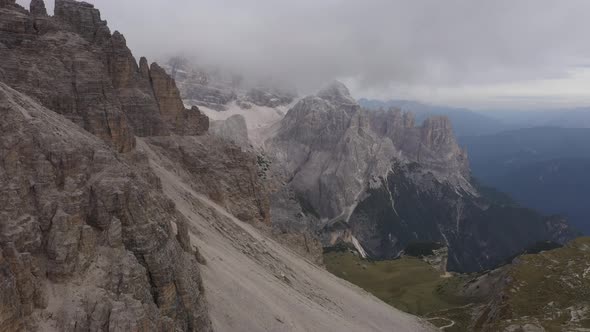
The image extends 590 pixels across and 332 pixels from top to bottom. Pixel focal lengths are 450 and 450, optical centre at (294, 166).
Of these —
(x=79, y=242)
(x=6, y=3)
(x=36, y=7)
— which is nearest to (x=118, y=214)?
(x=79, y=242)

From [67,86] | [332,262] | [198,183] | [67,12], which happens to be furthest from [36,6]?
[332,262]

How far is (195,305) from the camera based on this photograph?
1540 inches

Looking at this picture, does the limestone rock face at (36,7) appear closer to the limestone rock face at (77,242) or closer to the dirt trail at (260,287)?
the dirt trail at (260,287)

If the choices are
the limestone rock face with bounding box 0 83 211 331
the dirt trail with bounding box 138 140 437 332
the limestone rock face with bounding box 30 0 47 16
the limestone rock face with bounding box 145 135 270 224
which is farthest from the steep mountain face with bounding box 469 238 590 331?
the limestone rock face with bounding box 30 0 47 16

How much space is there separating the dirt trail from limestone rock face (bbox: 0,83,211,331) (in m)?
7.71

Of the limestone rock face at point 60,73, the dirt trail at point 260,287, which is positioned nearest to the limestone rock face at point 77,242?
the dirt trail at point 260,287

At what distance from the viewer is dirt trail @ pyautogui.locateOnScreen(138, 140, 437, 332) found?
47.5 metres

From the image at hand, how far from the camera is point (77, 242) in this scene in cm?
3172

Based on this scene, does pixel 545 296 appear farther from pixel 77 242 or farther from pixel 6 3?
pixel 6 3

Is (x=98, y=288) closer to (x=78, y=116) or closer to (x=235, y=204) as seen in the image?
(x=78, y=116)

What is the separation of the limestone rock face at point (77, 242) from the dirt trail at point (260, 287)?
7.71 metres

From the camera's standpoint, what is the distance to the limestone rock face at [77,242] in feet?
91.9

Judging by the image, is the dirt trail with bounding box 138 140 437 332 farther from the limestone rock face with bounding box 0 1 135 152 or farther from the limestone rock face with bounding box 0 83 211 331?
the limestone rock face with bounding box 0 1 135 152

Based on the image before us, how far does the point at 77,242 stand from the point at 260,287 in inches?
1095
